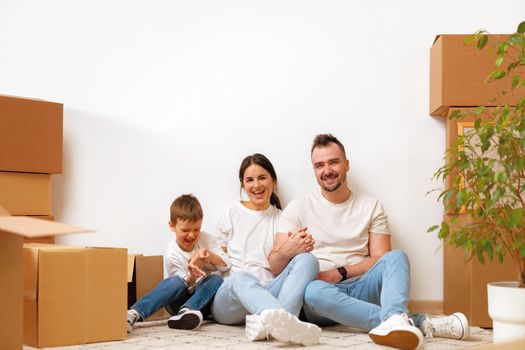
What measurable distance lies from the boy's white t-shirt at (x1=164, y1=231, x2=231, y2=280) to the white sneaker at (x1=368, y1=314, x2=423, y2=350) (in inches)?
36.2

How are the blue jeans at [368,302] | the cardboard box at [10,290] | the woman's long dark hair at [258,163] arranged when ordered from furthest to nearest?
the woman's long dark hair at [258,163], the blue jeans at [368,302], the cardboard box at [10,290]

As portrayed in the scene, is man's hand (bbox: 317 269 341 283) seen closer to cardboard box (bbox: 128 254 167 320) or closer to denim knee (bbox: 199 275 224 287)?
denim knee (bbox: 199 275 224 287)

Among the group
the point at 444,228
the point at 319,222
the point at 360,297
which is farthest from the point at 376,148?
the point at 444,228

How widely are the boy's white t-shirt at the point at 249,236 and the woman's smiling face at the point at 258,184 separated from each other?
6 centimetres

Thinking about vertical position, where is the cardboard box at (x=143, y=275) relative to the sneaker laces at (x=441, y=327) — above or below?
above

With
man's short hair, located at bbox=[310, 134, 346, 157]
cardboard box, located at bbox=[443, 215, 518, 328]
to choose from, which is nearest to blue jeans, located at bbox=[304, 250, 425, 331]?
cardboard box, located at bbox=[443, 215, 518, 328]

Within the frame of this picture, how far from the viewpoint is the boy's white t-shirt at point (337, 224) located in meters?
2.73

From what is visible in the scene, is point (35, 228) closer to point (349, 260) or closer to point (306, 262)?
point (306, 262)

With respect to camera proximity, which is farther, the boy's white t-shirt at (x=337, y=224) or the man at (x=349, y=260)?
the boy's white t-shirt at (x=337, y=224)

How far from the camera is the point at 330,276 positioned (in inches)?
103

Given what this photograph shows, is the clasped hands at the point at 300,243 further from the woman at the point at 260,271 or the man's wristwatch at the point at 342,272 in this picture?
the man's wristwatch at the point at 342,272

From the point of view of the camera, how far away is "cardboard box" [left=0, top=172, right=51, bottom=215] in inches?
110

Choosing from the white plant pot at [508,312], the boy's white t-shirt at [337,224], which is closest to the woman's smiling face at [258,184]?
the boy's white t-shirt at [337,224]

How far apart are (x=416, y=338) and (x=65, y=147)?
1.91 metres
